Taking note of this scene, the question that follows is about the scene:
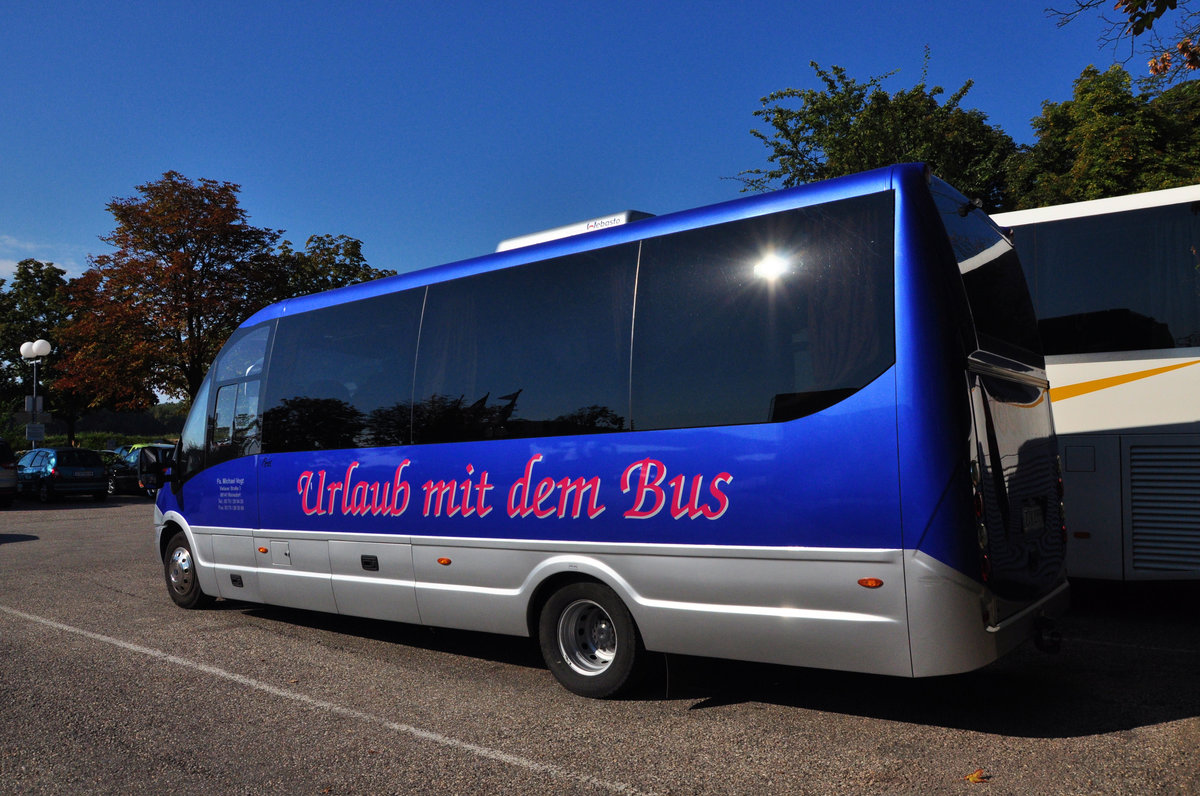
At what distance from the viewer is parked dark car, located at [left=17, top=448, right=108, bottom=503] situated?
89.4 feet

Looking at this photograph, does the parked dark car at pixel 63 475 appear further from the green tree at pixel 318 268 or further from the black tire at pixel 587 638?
the black tire at pixel 587 638

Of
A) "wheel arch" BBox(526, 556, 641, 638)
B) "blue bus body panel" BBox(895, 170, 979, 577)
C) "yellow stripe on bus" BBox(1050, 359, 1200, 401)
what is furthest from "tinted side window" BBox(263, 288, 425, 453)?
"yellow stripe on bus" BBox(1050, 359, 1200, 401)

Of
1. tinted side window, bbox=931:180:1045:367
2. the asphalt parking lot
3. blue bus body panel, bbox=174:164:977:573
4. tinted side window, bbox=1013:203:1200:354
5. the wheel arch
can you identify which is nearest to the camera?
the asphalt parking lot

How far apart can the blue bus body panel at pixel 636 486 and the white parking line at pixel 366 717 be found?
138 centimetres

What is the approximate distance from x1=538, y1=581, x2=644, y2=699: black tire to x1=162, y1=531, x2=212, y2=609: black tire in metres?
4.73

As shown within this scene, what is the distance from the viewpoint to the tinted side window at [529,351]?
19.0ft

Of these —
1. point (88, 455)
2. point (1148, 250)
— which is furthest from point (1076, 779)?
point (88, 455)

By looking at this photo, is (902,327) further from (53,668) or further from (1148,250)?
(53,668)

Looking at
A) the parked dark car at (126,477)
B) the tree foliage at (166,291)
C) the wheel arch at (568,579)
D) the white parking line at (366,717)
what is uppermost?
the tree foliage at (166,291)

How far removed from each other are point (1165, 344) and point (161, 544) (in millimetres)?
9873

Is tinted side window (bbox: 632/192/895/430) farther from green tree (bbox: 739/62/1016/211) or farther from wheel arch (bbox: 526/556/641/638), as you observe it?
green tree (bbox: 739/62/1016/211)

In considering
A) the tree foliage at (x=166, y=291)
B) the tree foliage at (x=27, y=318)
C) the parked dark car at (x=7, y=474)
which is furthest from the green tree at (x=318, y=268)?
the tree foliage at (x=27, y=318)

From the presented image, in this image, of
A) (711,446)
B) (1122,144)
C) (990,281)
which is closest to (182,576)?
(711,446)

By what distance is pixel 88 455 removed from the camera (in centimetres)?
2797
